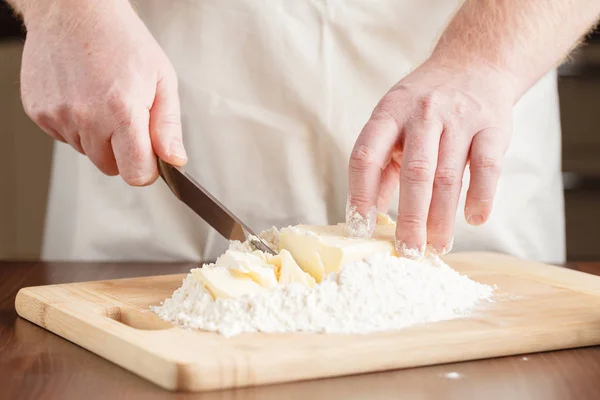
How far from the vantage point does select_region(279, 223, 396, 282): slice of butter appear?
3.62 ft

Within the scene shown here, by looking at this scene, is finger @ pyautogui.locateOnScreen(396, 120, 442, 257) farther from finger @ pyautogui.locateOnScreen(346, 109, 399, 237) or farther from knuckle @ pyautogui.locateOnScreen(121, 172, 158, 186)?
knuckle @ pyautogui.locateOnScreen(121, 172, 158, 186)

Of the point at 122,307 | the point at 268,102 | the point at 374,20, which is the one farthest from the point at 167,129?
the point at 374,20

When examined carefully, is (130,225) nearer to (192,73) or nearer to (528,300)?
(192,73)

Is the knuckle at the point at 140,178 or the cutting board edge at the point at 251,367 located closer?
the cutting board edge at the point at 251,367

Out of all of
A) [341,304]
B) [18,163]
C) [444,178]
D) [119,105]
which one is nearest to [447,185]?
[444,178]

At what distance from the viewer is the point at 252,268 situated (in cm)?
107

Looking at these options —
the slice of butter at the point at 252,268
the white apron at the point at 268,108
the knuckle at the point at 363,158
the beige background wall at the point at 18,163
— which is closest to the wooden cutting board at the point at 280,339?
the slice of butter at the point at 252,268

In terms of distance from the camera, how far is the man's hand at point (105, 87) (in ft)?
3.95

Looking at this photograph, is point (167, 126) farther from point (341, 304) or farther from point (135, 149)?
point (341, 304)

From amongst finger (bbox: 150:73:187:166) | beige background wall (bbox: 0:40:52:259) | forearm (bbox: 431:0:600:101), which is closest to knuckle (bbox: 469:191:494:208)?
forearm (bbox: 431:0:600:101)

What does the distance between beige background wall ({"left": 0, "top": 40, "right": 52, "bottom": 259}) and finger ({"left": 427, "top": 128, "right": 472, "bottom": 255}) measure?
8.69ft

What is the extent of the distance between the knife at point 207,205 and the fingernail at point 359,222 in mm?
116

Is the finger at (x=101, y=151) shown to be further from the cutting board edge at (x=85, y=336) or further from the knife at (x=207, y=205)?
the cutting board edge at (x=85, y=336)

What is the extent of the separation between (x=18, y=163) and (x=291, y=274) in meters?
2.79
